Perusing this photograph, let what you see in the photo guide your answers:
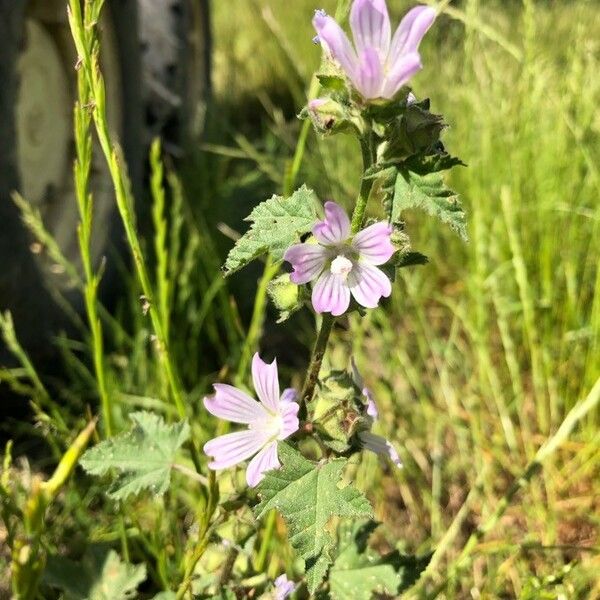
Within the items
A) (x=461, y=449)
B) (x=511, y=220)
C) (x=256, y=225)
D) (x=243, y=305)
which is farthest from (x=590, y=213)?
(x=256, y=225)

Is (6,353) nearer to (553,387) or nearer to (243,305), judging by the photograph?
(243,305)

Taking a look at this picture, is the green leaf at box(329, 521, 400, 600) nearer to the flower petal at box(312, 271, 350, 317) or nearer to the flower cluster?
the flower cluster

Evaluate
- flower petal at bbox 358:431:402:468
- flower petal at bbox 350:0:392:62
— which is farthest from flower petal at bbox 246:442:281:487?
flower petal at bbox 350:0:392:62

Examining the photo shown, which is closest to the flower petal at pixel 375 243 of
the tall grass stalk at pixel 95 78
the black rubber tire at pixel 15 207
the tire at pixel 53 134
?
the tall grass stalk at pixel 95 78

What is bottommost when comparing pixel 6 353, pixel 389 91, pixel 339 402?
pixel 6 353

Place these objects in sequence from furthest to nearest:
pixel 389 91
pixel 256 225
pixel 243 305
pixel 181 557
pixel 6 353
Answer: pixel 243 305
pixel 6 353
pixel 181 557
pixel 256 225
pixel 389 91

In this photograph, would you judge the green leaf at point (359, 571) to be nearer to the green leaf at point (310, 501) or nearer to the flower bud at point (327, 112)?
the green leaf at point (310, 501)

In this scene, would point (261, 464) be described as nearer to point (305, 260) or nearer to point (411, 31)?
point (305, 260)

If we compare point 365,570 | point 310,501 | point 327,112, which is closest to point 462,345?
point 365,570
